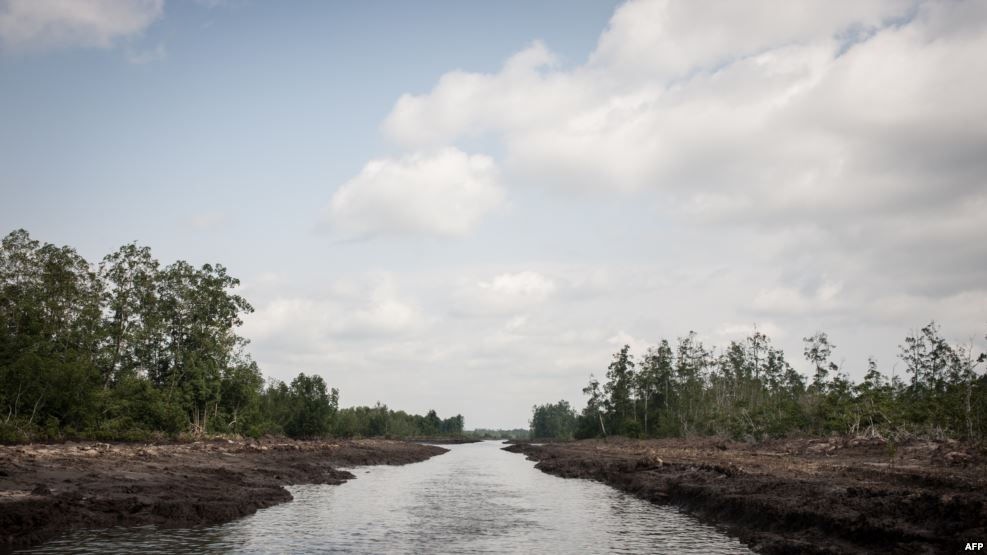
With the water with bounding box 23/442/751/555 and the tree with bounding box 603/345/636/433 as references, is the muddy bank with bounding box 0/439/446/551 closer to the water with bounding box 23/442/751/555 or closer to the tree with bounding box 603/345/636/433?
the water with bounding box 23/442/751/555

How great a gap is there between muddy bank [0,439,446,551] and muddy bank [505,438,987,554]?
21.4m

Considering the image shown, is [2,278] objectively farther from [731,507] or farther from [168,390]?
[731,507]

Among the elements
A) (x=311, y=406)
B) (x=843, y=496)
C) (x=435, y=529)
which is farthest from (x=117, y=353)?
(x=843, y=496)

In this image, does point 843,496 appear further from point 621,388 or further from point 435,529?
point 621,388

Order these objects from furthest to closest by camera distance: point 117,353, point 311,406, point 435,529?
point 311,406 → point 117,353 → point 435,529

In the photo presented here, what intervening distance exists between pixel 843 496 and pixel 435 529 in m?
15.8

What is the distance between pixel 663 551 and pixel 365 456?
58.9 metres

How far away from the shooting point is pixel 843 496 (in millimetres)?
23344

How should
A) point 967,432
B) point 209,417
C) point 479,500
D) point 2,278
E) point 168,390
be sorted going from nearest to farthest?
1. point 479,500
2. point 967,432
3. point 2,278
4. point 168,390
5. point 209,417

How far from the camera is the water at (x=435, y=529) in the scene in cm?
2056

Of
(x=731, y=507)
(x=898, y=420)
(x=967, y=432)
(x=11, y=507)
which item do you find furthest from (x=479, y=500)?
(x=898, y=420)

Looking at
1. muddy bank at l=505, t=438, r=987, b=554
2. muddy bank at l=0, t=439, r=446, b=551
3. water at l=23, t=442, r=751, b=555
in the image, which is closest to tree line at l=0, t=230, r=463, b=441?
muddy bank at l=0, t=439, r=446, b=551

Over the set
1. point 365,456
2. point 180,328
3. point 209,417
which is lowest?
point 365,456

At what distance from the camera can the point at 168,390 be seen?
72500mm
